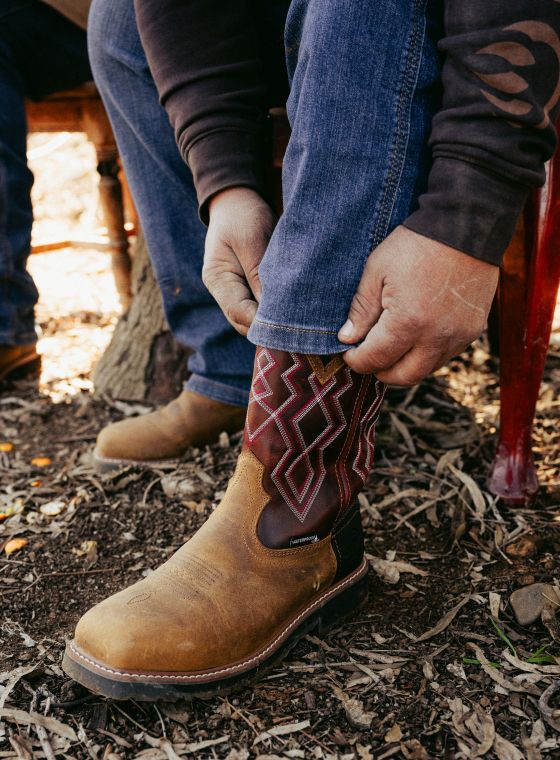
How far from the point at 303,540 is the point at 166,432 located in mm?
688

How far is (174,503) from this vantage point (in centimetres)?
151

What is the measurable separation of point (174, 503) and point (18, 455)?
0.55 meters

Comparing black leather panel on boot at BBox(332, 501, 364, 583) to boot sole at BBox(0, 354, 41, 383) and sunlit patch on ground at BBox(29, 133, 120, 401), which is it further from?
boot sole at BBox(0, 354, 41, 383)

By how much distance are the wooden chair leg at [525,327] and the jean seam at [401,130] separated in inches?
19.3

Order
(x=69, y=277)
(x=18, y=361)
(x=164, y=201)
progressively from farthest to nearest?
1. (x=69, y=277)
2. (x=18, y=361)
3. (x=164, y=201)

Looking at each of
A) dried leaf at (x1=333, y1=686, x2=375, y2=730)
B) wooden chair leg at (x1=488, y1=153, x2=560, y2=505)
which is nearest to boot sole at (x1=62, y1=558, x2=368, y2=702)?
dried leaf at (x1=333, y1=686, x2=375, y2=730)

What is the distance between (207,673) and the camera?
3.24 ft

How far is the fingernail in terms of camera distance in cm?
94

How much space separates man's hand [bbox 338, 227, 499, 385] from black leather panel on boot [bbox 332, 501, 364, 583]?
1.07 ft

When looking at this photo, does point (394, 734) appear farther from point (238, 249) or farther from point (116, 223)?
point (116, 223)

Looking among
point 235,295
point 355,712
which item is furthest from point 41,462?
point 355,712

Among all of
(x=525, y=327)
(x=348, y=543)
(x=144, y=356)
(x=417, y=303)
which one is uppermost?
(x=417, y=303)

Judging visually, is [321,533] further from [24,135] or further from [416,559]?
[24,135]

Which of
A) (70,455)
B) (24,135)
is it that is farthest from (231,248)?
(24,135)
